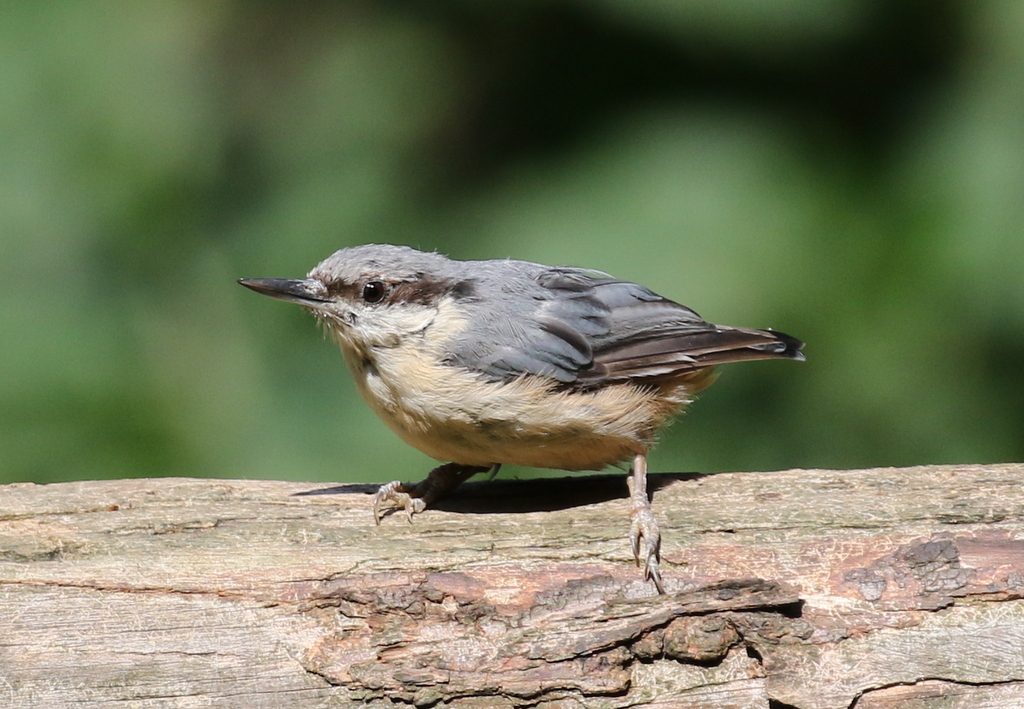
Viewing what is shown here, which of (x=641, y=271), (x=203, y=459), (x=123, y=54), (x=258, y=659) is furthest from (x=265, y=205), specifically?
(x=258, y=659)

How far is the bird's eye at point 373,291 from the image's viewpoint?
3973 millimetres

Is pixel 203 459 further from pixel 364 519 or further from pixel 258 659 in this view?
pixel 258 659

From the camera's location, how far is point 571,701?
2.82 m

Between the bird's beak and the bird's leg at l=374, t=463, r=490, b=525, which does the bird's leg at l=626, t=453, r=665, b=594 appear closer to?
the bird's leg at l=374, t=463, r=490, b=525

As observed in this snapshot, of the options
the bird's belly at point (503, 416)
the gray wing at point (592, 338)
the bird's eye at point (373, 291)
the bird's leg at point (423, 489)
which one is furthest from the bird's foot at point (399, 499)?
the bird's eye at point (373, 291)

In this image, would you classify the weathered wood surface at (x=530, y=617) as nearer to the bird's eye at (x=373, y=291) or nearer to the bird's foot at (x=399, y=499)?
the bird's foot at (x=399, y=499)

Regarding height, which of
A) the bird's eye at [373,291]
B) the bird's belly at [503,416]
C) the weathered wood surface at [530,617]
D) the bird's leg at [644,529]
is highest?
the bird's eye at [373,291]

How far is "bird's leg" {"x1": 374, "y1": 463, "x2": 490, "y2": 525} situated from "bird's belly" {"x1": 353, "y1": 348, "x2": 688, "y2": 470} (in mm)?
87

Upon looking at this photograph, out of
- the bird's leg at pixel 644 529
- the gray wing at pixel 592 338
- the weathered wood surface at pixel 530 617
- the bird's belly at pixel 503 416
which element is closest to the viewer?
the weathered wood surface at pixel 530 617

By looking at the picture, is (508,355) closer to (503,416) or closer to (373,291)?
(503,416)

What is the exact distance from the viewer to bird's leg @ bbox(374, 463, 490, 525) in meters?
3.72

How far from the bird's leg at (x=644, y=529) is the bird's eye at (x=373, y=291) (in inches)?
42.5

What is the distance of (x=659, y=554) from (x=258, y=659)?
1.12 meters

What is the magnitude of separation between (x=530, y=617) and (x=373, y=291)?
4.85ft
